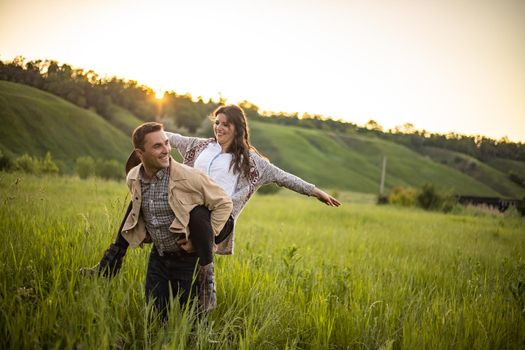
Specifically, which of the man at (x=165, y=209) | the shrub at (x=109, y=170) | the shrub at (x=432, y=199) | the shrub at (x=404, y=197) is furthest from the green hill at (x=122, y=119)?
the man at (x=165, y=209)

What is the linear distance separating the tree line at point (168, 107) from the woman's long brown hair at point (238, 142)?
5051 millimetres

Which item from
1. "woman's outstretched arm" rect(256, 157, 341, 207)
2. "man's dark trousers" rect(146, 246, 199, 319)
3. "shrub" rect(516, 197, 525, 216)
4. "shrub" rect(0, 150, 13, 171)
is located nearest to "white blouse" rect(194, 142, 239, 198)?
"woman's outstretched arm" rect(256, 157, 341, 207)

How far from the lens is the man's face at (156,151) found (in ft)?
8.25

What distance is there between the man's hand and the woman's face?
4.06ft

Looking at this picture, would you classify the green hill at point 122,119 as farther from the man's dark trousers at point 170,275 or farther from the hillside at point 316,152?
the man's dark trousers at point 170,275

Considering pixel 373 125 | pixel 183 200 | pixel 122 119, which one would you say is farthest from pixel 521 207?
Answer: pixel 373 125

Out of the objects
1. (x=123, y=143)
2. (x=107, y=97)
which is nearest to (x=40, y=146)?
(x=107, y=97)

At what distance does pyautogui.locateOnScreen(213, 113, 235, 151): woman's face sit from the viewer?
341 cm

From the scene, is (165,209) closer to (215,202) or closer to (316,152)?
(215,202)

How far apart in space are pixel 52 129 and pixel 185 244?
31393 mm

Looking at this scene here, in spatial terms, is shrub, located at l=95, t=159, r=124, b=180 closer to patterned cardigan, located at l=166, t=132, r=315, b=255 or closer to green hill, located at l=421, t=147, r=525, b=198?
patterned cardigan, located at l=166, t=132, r=315, b=255

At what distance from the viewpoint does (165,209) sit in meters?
2.62

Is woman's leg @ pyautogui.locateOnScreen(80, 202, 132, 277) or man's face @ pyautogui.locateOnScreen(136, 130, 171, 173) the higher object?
man's face @ pyautogui.locateOnScreen(136, 130, 171, 173)

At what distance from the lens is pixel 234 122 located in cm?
342
